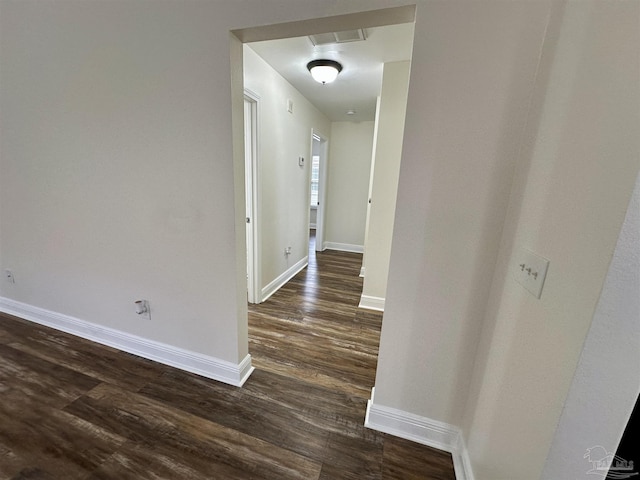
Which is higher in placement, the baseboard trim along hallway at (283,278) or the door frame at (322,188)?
the door frame at (322,188)

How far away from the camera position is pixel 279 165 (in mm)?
2996

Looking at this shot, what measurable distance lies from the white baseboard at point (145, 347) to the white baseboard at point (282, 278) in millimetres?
1174

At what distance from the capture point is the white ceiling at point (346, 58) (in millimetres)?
1973

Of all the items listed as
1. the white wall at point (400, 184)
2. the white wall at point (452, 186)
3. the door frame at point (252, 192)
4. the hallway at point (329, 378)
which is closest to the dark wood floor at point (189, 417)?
the hallway at point (329, 378)

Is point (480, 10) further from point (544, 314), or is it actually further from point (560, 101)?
point (544, 314)

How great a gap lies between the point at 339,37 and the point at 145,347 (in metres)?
2.75

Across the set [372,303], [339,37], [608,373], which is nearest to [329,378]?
[372,303]

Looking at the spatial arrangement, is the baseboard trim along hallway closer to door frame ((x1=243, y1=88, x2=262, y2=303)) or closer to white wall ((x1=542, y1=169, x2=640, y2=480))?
door frame ((x1=243, y1=88, x2=262, y2=303))

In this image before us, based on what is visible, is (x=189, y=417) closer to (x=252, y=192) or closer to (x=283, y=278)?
(x=252, y=192)

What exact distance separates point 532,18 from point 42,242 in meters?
3.33

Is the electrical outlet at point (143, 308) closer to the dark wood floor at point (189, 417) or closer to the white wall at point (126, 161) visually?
the white wall at point (126, 161)

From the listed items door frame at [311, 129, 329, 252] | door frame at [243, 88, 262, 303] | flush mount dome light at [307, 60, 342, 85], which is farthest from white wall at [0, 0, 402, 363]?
door frame at [311, 129, 329, 252]

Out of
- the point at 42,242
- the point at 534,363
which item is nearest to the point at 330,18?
the point at 534,363

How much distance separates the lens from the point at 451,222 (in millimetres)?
1146
